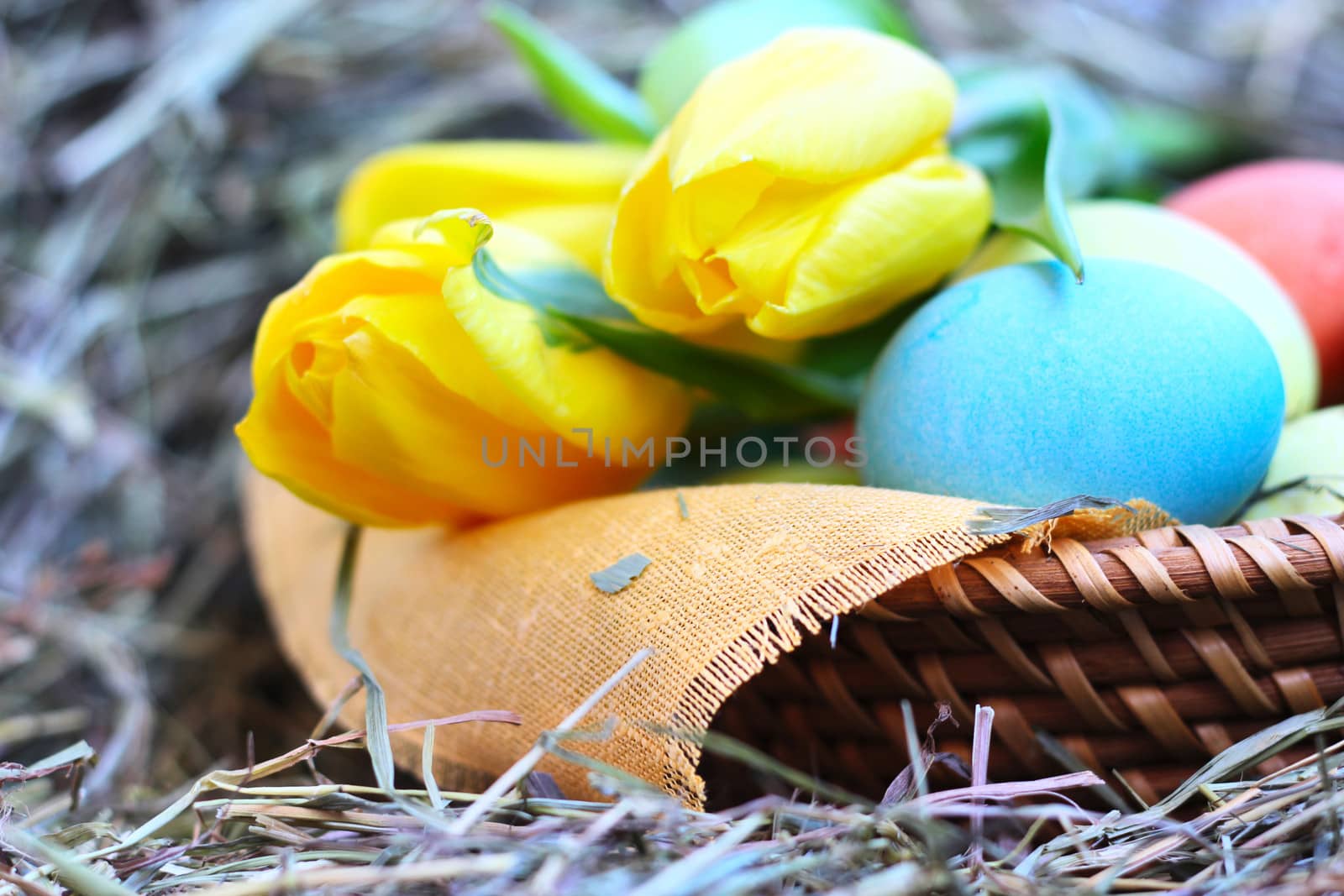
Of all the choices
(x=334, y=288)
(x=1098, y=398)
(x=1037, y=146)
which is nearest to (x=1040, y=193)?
(x=1037, y=146)

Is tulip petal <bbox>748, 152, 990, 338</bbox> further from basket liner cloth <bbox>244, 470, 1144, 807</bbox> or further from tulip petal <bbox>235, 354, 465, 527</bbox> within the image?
tulip petal <bbox>235, 354, 465, 527</bbox>

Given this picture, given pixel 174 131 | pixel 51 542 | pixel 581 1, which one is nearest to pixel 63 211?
pixel 174 131

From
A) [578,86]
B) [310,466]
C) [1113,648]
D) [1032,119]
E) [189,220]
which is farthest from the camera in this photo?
[189,220]

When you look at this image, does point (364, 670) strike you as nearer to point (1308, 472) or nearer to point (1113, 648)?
point (1113, 648)

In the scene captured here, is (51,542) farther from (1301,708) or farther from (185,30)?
(1301,708)

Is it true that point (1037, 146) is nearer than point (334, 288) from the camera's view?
No

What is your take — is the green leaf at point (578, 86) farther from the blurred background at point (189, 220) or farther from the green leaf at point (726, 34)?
the blurred background at point (189, 220)
